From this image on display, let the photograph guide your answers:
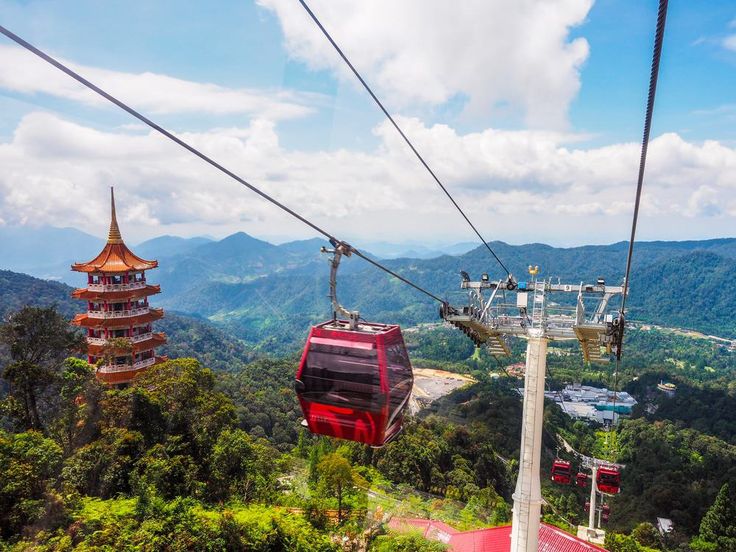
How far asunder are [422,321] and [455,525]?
11348cm

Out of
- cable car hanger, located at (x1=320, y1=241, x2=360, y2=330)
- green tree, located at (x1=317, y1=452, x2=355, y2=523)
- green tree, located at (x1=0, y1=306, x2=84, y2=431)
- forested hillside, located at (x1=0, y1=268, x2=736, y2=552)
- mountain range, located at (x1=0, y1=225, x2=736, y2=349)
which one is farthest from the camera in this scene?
mountain range, located at (x1=0, y1=225, x2=736, y2=349)

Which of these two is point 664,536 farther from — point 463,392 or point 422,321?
point 422,321

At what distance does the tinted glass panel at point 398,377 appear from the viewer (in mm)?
5375

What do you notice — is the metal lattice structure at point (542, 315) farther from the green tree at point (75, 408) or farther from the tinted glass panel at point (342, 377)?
the green tree at point (75, 408)

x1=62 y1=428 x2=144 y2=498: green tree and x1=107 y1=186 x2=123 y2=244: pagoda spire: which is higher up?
x1=107 y1=186 x2=123 y2=244: pagoda spire

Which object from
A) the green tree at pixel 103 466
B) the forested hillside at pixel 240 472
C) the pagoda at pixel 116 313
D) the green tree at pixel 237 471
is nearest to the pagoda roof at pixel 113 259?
the pagoda at pixel 116 313

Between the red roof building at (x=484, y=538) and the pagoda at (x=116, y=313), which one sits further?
the pagoda at (x=116, y=313)

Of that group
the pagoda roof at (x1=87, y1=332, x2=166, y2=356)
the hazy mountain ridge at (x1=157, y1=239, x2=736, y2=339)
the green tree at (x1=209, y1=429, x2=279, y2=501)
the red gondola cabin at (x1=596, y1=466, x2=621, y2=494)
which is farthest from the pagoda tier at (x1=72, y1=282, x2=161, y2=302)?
the hazy mountain ridge at (x1=157, y1=239, x2=736, y2=339)

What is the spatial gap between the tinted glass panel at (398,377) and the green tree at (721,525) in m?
19.0

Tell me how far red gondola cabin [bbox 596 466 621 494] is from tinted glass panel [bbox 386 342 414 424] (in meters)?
8.73

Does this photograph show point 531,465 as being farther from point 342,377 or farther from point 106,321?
point 106,321

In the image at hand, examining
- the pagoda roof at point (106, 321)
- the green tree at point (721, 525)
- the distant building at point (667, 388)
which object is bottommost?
the distant building at point (667, 388)

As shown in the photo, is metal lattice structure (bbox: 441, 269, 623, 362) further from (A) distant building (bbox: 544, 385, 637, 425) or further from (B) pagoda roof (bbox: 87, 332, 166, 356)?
(A) distant building (bbox: 544, 385, 637, 425)

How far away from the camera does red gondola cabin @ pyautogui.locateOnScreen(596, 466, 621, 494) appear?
1210 centimetres
